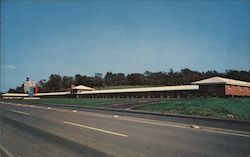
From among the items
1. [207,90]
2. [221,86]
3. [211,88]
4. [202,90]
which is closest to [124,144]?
[221,86]

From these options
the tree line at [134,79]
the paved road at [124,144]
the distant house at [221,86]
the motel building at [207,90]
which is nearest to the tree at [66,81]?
the tree line at [134,79]

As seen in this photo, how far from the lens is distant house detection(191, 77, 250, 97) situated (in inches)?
1930

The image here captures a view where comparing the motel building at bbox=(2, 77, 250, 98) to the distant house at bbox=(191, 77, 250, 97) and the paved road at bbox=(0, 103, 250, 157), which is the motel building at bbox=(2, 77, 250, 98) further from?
the paved road at bbox=(0, 103, 250, 157)

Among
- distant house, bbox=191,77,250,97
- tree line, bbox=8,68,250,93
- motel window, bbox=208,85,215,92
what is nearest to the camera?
tree line, bbox=8,68,250,93

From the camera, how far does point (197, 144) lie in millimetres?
9109

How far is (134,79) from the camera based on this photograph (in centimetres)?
9425

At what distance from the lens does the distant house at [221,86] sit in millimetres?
49031

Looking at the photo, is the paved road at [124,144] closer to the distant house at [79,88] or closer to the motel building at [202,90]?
the motel building at [202,90]

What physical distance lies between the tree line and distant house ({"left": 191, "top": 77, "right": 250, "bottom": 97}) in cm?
116

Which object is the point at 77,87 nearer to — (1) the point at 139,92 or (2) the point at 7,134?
(1) the point at 139,92

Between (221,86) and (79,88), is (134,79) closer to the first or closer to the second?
(79,88)

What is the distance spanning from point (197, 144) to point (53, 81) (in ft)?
99.4

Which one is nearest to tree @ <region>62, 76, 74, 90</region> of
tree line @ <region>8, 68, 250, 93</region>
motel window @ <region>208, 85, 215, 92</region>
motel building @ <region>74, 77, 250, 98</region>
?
tree line @ <region>8, 68, 250, 93</region>

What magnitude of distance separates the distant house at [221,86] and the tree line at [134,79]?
1159mm
